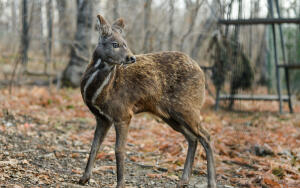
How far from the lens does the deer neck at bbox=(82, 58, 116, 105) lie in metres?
4.41

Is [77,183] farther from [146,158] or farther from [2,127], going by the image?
[2,127]

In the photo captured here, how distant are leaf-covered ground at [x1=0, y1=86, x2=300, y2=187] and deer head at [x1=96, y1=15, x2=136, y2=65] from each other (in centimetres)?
173

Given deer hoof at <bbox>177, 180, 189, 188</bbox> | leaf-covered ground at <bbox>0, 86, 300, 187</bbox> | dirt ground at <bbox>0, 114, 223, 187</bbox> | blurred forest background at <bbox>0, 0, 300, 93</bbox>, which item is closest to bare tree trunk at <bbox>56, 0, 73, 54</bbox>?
blurred forest background at <bbox>0, 0, 300, 93</bbox>

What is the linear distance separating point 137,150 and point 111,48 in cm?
304

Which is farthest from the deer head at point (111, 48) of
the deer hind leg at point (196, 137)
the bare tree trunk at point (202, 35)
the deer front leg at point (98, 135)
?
the bare tree trunk at point (202, 35)

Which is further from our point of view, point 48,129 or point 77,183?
point 48,129

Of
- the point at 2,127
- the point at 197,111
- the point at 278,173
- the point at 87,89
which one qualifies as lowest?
the point at 278,173

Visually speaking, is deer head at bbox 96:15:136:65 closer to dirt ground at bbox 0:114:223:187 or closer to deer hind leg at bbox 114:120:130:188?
deer hind leg at bbox 114:120:130:188

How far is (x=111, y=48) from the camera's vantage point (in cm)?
432

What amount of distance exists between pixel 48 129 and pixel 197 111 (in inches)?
153

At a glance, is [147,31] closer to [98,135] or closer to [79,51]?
[79,51]

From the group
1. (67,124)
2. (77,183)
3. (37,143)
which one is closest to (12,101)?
(67,124)

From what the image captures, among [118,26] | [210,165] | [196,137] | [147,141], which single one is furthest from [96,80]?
[147,141]

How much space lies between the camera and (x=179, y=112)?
15.9ft
